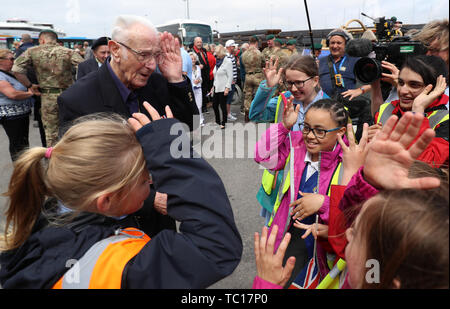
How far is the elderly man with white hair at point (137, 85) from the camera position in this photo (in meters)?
1.63

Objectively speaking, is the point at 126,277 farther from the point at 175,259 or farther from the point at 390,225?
the point at 390,225

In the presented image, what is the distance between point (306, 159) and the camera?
1.82m

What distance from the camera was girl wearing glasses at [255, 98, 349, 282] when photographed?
5.51ft

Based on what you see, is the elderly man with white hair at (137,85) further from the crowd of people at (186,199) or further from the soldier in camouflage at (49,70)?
the soldier in camouflage at (49,70)

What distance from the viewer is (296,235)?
1.77 metres

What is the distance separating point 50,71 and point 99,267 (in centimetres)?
463

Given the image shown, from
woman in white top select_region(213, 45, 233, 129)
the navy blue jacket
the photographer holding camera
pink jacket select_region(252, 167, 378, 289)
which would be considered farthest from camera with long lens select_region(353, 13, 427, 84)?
woman in white top select_region(213, 45, 233, 129)

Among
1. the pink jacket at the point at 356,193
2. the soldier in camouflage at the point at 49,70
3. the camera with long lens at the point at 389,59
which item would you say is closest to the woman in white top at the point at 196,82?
the soldier in camouflage at the point at 49,70

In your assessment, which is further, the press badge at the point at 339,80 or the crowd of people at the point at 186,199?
the press badge at the point at 339,80

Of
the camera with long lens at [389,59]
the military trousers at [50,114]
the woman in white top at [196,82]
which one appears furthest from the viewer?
the woman in white top at [196,82]

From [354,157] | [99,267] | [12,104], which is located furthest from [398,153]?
[12,104]

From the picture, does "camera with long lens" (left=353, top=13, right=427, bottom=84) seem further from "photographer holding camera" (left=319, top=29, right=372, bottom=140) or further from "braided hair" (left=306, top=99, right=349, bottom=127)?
"photographer holding camera" (left=319, top=29, right=372, bottom=140)

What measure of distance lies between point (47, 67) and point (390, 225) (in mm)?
5077

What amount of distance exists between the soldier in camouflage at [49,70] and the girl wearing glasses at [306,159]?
12.6 feet
